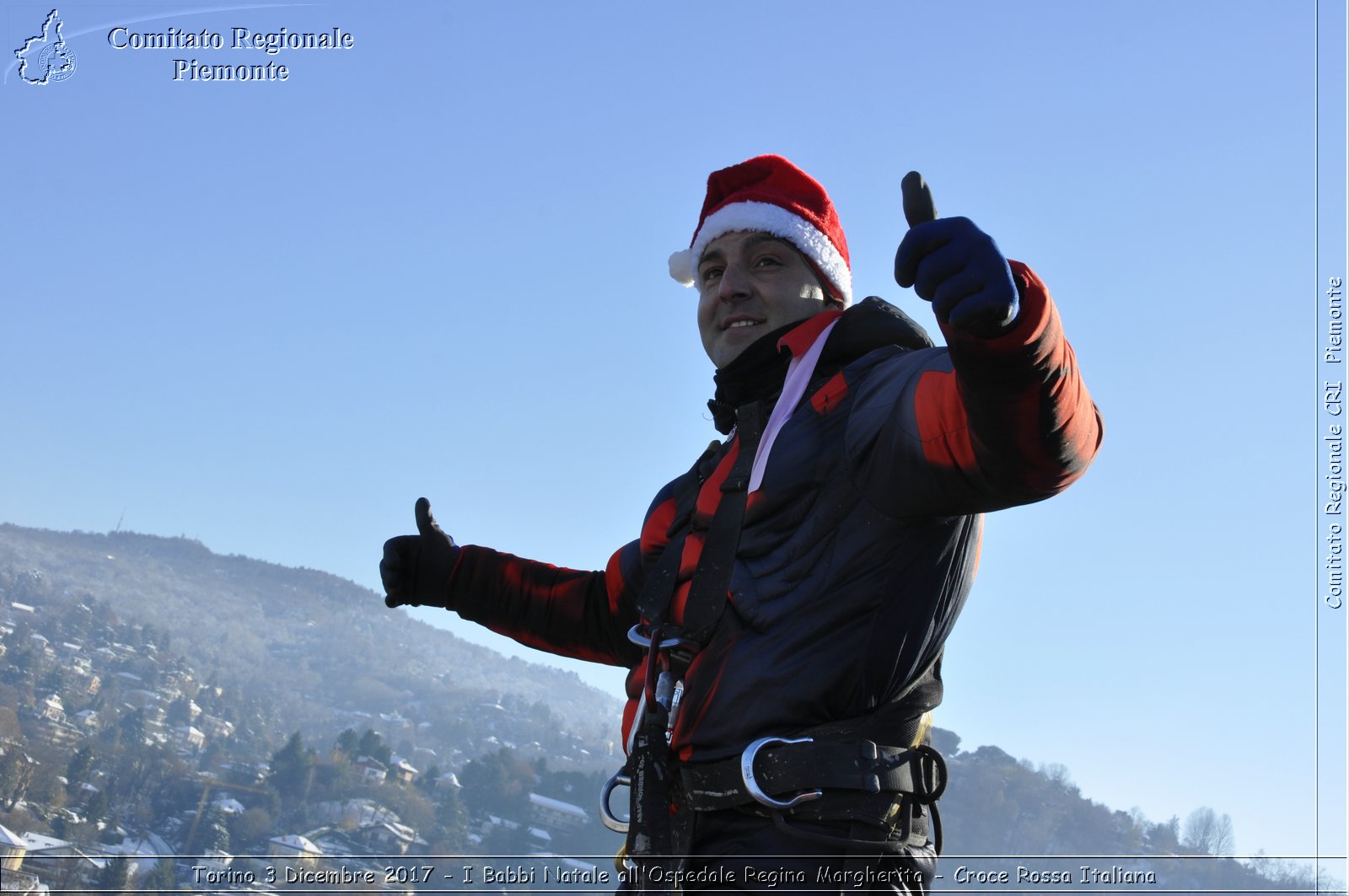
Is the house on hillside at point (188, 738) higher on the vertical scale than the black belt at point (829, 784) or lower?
higher

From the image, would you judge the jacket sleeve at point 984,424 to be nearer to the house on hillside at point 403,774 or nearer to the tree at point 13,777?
the tree at point 13,777

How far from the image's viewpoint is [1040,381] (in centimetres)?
279

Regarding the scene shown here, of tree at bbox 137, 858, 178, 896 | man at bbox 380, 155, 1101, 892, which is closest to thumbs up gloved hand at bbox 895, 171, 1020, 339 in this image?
man at bbox 380, 155, 1101, 892

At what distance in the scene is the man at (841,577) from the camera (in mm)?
→ 2836

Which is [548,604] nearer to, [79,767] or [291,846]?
[291,846]

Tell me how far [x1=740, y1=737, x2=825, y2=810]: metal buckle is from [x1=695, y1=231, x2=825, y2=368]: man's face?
1.67 m

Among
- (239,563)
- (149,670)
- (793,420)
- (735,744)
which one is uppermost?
(239,563)

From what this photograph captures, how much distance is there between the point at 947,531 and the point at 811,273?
162 centimetres

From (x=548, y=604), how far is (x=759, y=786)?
1.97 metres

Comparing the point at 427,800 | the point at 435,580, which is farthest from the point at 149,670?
the point at 435,580

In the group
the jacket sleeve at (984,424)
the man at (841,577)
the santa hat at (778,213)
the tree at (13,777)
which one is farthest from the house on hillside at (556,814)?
the jacket sleeve at (984,424)

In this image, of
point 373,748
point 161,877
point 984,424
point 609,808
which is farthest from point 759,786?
point 373,748

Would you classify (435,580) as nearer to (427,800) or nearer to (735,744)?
(735,744)

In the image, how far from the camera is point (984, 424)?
2.90 meters
